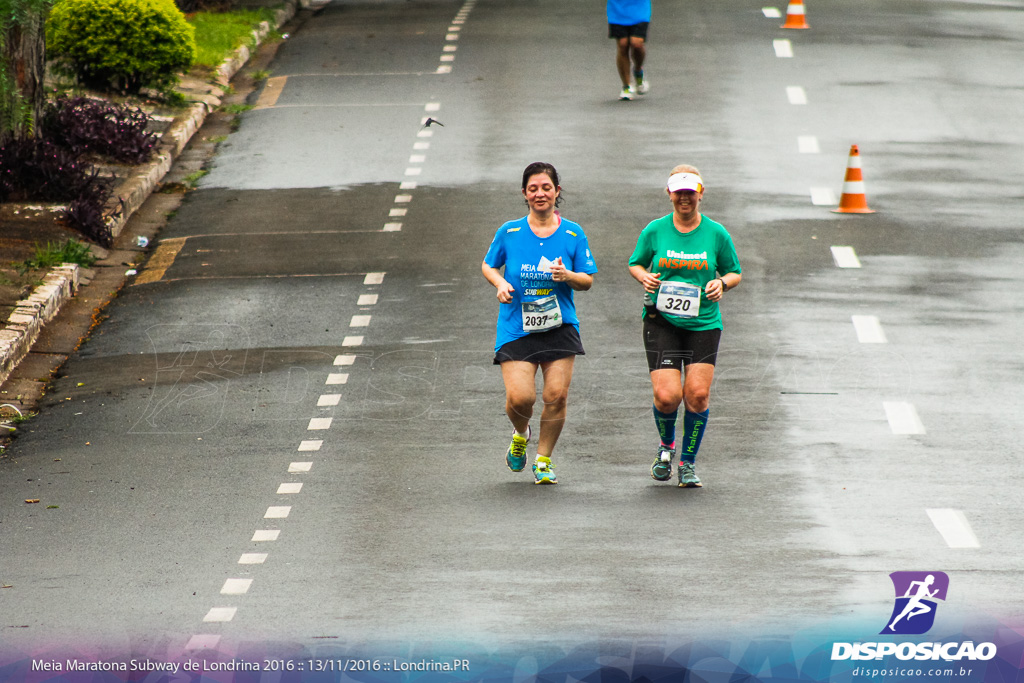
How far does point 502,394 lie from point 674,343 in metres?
2.51

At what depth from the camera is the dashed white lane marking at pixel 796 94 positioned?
20.2 m

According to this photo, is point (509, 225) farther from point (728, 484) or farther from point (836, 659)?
point (836, 659)

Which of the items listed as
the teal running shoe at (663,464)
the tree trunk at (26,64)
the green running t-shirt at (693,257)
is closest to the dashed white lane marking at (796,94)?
the tree trunk at (26,64)

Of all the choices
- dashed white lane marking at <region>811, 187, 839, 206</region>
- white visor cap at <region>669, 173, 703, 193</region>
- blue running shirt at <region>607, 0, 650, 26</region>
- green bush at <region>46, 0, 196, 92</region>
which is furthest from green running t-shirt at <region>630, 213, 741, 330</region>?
green bush at <region>46, 0, 196, 92</region>

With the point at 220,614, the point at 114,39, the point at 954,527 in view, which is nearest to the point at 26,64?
the point at 114,39

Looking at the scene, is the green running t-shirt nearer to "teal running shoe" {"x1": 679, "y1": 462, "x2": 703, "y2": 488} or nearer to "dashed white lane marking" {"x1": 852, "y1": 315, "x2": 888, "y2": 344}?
"teal running shoe" {"x1": 679, "y1": 462, "x2": 703, "y2": 488}

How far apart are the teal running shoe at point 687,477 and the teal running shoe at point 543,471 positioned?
0.78 metres

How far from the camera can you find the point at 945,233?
15.1 meters

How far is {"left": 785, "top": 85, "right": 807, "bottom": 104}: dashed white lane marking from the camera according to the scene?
20.2 metres

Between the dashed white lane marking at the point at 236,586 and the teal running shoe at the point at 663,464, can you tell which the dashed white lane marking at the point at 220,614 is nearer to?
the dashed white lane marking at the point at 236,586

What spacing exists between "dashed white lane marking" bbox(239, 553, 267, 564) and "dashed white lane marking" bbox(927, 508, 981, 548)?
3.66 metres

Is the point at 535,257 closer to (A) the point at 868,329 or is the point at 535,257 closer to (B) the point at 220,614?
(B) the point at 220,614

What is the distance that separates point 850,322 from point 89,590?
7.09 meters

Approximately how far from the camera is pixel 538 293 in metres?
8.98
